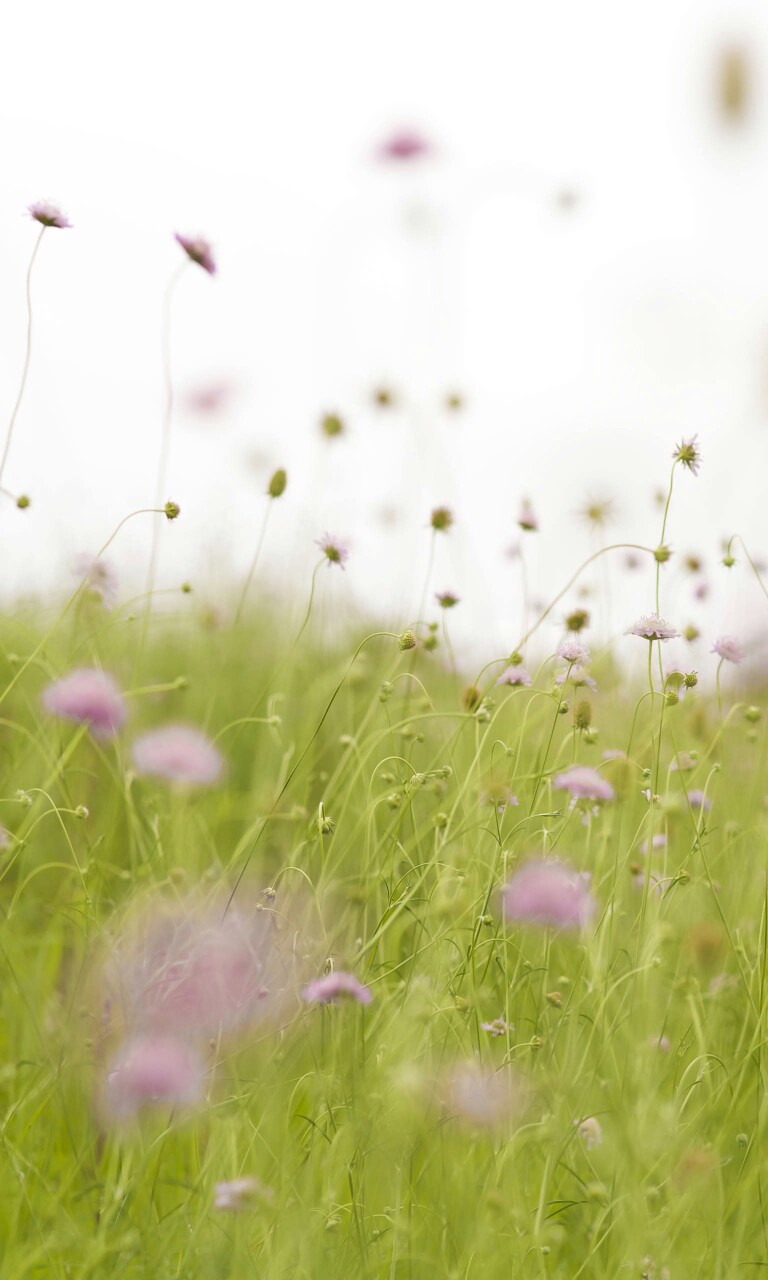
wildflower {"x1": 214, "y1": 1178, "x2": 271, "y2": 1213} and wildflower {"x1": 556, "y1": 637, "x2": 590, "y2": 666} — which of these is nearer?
wildflower {"x1": 214, "y1": 1178, "x2": 271, "y2": 1213}

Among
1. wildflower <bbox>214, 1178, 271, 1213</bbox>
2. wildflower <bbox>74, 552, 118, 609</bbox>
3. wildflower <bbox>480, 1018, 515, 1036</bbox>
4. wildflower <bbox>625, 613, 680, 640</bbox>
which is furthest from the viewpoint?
wildflower <bbox>74, 552, 118, 609</bbox>

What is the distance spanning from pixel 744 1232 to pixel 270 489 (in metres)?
0.97

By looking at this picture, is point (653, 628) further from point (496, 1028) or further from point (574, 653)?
point (496, 1028)

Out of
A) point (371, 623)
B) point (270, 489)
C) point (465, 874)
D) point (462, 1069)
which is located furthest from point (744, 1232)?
point (371, 623)

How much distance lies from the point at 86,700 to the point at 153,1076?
1.62ft

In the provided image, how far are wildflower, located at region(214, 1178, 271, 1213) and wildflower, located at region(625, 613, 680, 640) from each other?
648 mm

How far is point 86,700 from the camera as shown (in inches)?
53.4

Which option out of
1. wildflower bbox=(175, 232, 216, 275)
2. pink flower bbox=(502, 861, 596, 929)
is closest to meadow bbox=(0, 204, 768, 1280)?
pink flower bbox=(502, 861, 596, 929)

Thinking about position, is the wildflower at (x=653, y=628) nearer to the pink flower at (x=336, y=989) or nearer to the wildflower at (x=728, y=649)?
the wildflower at (x=728, y=649)

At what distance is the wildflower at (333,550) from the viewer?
1.49 metres

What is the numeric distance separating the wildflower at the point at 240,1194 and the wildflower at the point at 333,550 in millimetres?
722

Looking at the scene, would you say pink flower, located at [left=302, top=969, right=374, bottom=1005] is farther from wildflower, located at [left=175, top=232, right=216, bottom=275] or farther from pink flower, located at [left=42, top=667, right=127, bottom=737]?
wildflower, located at [left=175, top=232, right=216, bottom=275]

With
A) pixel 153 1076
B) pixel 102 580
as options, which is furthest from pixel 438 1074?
pixel 102 580

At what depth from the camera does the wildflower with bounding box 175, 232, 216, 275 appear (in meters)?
1.55
